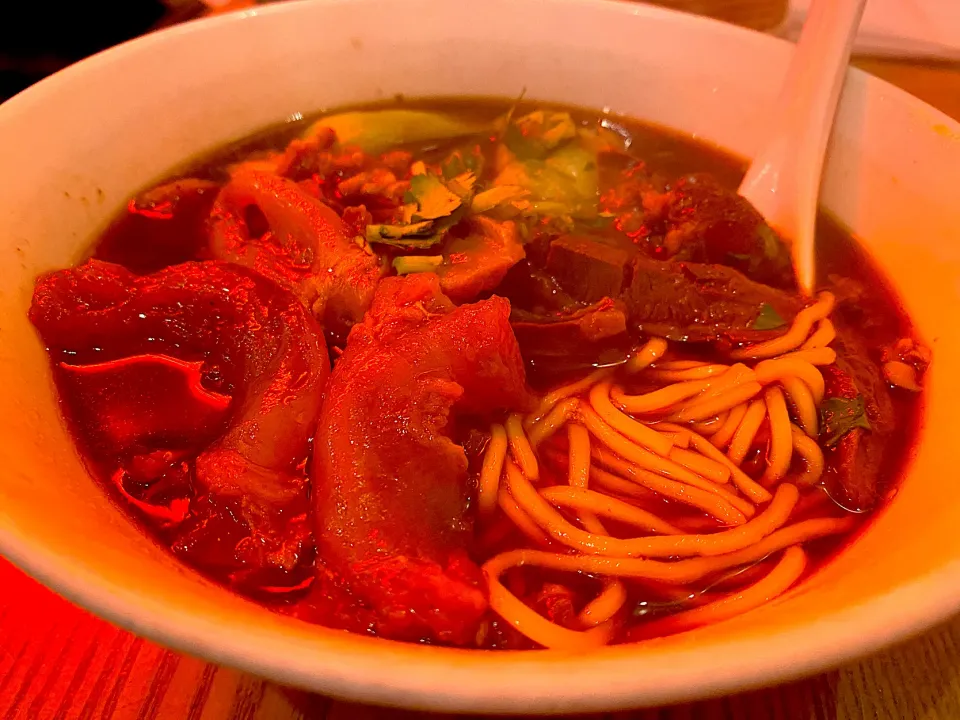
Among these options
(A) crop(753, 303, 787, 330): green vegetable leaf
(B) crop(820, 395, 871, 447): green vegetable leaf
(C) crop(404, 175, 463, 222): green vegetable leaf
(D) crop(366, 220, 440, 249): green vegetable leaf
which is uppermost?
(C) crop(404, 175, 463, 222): green vegetable leaf

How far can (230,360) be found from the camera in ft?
4.75

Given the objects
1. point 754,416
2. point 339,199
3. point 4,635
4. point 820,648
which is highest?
point 820,648

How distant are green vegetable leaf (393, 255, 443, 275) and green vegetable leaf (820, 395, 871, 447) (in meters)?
0.95

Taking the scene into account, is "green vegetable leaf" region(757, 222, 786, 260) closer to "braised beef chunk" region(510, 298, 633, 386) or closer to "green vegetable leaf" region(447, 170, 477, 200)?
"braised beef chunk" region(510, 298, 633, 386)

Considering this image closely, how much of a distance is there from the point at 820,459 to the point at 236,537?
119 cm

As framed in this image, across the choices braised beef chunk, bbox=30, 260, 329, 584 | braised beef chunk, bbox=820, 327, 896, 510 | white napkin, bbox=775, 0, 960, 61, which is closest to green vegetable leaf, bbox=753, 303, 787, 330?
braised beef chunk, bbox=820, 327, 896, 510

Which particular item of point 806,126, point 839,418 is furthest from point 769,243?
point 839,418

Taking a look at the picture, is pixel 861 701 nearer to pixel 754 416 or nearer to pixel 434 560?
pixel 754 416

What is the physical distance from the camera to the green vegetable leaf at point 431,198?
1749 mm

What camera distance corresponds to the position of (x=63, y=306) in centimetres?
145

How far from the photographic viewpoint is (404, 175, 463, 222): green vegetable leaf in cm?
175

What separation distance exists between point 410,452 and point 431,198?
0.78 meters

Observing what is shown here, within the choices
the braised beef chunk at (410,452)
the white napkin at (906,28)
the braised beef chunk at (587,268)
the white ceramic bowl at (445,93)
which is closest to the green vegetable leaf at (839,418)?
the white ceramic bowl at (445,93)

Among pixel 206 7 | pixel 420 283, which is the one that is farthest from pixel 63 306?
pixel 206 7
